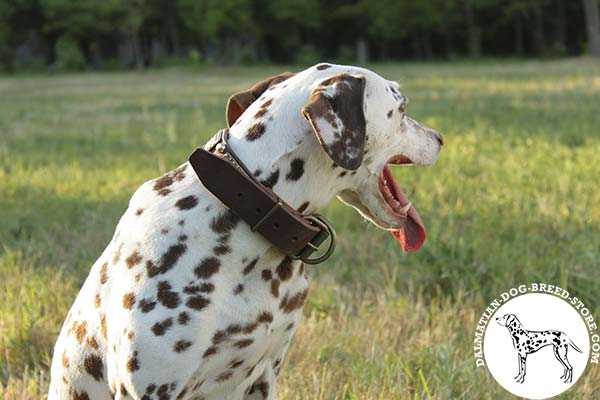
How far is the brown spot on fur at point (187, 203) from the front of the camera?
260 cm

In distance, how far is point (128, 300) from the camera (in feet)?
8.26

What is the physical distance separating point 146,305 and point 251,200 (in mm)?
455

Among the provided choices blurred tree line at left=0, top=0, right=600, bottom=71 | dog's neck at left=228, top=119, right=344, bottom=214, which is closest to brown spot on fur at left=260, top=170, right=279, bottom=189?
dog's neck at left=228, top=119, right=344, bottom=214

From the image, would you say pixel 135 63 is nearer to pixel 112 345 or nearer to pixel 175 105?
pixel 175 105

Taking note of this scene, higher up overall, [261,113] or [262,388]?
[261,113]

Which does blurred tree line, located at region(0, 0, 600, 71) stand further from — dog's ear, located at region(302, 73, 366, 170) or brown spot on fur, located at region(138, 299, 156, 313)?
brown spot on fur, located at region(138, 299, 156, 313)

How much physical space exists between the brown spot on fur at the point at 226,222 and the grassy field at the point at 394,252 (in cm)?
111

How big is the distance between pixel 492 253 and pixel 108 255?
9.34ft

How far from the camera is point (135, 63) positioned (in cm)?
5700

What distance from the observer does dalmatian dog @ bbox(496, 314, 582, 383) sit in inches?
136

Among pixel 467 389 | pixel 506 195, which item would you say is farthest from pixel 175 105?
pixel 467 389

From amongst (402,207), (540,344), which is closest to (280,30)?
(540,344)

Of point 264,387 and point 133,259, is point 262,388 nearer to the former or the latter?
point 264,387

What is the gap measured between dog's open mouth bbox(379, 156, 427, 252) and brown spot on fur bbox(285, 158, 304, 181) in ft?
1.24
